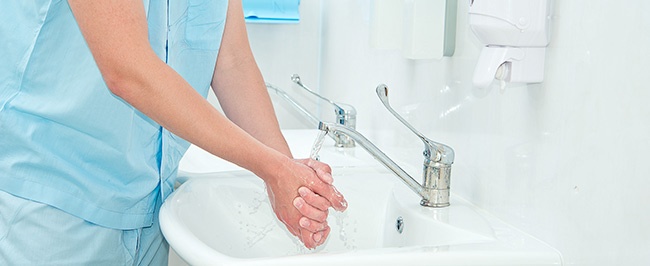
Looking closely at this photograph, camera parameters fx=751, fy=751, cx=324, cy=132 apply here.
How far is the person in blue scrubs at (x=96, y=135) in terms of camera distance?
90 centimetres

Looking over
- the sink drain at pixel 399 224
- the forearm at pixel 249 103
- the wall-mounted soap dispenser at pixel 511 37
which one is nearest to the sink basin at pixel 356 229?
the sink drain at pixel 399 224

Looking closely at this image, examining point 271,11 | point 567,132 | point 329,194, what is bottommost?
point 329,194

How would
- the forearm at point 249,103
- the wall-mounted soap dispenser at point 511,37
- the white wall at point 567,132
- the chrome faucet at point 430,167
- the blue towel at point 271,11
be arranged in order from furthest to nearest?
the blue towel at point 271,11
the forearm at point 249,103
the chrome faucet at point 430,167
the wall-mounted soap dispenser at point 511,37
the white wall at point 567,132

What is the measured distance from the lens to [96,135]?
1.06m

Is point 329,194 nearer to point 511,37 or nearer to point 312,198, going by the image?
point 312,198

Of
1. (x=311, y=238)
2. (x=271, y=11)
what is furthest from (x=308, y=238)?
(x=271, y=11)

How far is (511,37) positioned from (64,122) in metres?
0.61

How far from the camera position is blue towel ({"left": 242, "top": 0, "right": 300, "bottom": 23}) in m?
2.06

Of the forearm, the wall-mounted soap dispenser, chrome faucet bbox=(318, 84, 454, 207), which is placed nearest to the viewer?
the wall-mounted soap dispenser

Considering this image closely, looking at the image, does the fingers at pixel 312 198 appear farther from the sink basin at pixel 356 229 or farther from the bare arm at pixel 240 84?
the bare arm at pixel 240 84

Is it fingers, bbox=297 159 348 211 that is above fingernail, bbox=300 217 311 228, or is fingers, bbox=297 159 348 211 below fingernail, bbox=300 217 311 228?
above

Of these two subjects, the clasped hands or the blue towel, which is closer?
the clasped hands

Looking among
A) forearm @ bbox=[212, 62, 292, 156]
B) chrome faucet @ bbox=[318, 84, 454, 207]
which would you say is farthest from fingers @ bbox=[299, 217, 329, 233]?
forearm @ bbox=[212, 62, 292, 156]

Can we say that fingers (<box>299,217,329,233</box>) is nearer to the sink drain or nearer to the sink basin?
the sink basin
